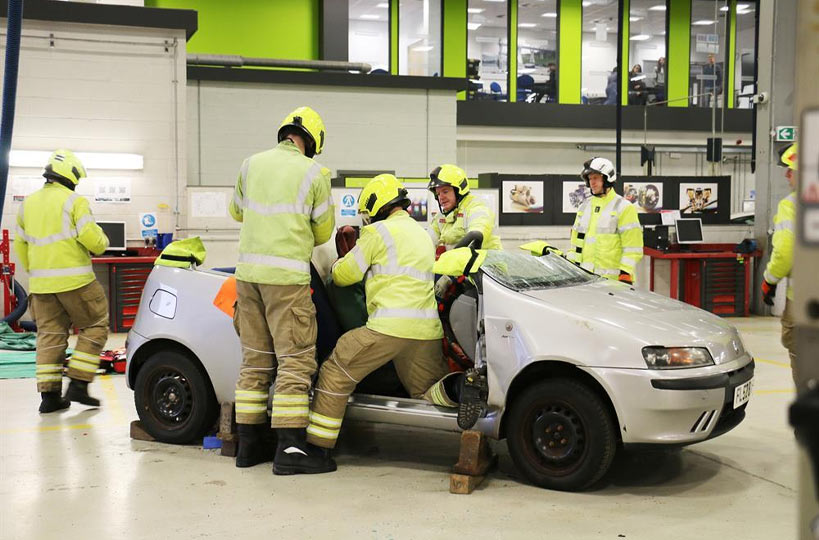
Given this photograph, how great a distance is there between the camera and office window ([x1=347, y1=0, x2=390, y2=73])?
73.0ft

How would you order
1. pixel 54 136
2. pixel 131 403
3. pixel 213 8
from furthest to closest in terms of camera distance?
pixel 213 8, pixel 54 136, pixel 131 403

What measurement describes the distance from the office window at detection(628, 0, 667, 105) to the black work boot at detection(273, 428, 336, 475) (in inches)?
805

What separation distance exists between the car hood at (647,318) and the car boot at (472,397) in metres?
0.54

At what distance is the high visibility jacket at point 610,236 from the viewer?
302 inches

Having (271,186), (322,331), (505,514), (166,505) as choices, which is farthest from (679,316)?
(166,505)

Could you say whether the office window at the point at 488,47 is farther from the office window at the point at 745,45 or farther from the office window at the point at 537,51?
the office window at the point at 745,45

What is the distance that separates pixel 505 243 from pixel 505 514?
30.3ft

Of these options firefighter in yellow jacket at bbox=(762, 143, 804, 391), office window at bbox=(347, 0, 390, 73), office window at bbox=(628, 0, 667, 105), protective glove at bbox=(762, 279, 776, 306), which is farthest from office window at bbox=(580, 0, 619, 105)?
firefighter in yellow jacket at bbox=(762, 143, 804, 391)

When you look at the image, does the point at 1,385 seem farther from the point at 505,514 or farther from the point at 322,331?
the point at 505,514

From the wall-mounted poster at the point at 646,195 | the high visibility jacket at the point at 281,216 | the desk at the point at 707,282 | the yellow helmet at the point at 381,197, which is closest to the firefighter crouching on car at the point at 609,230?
the yellow helmet at the point at 381,197

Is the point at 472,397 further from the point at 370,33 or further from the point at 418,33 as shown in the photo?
the point at 418,33

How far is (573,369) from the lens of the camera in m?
4.72

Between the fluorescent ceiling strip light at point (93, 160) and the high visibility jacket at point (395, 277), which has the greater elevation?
the fluorescent ceiling strip light at point (93, 160)

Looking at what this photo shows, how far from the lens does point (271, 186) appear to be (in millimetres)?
5242
